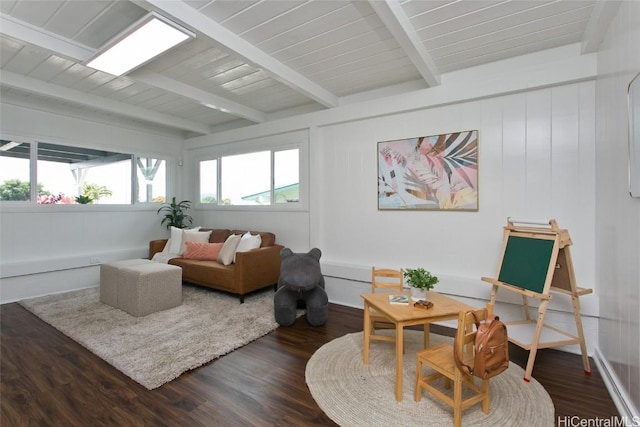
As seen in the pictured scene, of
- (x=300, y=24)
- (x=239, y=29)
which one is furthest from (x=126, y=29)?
(x=300, y=24)

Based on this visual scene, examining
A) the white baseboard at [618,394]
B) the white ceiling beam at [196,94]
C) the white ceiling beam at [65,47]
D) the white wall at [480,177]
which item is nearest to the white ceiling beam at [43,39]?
the white ceiling beam at [65,47]

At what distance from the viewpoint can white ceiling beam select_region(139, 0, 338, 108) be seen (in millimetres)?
2092

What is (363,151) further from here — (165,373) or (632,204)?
(165,373)

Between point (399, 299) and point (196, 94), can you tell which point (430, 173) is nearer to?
point (399, 299)

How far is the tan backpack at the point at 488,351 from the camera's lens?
1558 millimetres

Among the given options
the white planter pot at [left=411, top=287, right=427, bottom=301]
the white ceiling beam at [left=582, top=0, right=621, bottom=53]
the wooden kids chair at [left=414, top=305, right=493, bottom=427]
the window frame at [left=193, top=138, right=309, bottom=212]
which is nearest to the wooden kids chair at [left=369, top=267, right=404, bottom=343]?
the white planter pot at [left=411, top=287, right=427, bottom=301]

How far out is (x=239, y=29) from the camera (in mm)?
2441

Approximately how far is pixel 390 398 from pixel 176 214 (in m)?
4.95

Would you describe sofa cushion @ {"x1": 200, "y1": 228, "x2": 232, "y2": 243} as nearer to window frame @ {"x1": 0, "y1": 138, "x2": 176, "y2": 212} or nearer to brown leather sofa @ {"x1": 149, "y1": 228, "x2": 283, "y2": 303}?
brown leather sofa @ {"x1": 149, "y1": 228, "x2": 283, "y2": 303}

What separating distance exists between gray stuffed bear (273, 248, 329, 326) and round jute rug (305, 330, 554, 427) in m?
0.63

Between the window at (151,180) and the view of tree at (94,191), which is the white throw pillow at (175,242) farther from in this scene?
the view of tree at (94,191)

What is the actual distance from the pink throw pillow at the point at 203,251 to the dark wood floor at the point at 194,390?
73.2 inches

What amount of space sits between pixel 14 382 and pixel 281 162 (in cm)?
357

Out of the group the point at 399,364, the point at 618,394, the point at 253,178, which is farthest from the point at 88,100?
the point at 618,394
